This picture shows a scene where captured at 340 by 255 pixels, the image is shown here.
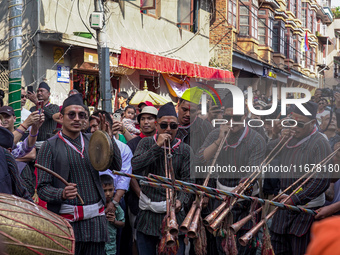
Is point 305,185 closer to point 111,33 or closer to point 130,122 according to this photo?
point 130,122

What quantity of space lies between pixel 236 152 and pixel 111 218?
1616 millimetres

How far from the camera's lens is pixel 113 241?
6516mm

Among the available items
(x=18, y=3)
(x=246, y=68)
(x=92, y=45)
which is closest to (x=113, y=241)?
(x=18, y=3)

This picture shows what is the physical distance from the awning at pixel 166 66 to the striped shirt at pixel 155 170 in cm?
976

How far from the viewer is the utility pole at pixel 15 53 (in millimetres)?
7648

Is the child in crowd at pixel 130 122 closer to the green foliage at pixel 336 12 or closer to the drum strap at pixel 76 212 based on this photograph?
the drum strap at pixel 76 212

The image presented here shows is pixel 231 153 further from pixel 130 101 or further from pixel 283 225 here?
pixel 130 101

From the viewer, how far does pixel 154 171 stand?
5762 millimetres

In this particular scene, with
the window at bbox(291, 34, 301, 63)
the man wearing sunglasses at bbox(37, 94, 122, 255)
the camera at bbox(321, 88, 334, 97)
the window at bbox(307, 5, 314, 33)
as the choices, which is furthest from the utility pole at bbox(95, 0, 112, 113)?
the window at bbox(307, 5, 314, 33)

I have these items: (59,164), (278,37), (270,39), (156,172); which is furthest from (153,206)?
(278,37)

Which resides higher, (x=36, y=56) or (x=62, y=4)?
(x=62, y=4)

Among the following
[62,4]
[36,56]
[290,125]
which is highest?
[62,4]

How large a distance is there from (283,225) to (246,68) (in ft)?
76.2

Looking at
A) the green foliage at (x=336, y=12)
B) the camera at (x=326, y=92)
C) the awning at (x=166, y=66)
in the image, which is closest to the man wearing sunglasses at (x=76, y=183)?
the camera at (x=326, y=92)
